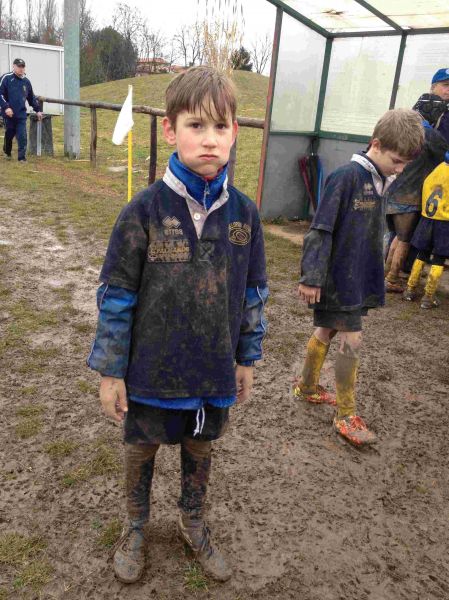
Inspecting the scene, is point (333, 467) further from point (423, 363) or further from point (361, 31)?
point (361, 31)

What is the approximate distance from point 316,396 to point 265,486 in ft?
2.79

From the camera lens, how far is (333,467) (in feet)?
8.80

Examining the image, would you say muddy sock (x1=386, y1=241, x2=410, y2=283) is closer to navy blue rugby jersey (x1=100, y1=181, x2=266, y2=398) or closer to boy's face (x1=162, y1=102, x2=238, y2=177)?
navy blue rugby jersey (x1=100, y1=181, x2=266, y2=398)

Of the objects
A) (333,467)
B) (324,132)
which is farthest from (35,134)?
(333,467)

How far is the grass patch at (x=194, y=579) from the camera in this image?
6.41 ft

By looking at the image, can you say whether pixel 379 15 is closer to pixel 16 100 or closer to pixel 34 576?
pixel 34 576

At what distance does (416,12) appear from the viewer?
5.84m

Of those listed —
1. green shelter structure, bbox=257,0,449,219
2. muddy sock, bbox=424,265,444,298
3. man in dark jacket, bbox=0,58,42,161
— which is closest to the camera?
muddy sock, bbox=424,265,444,298

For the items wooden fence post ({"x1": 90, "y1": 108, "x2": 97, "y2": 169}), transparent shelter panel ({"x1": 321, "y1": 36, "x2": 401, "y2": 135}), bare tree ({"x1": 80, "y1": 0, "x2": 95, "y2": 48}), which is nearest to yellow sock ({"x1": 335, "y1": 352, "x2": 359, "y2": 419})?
transparent shelter panel ({"x1": 321, "y1": 36, "x2": 401, "y2": 135})

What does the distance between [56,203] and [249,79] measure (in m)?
22.9

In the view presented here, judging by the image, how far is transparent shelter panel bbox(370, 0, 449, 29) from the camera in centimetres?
556

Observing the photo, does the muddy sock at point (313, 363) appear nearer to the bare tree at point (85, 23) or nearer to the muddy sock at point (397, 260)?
the muddy sock at point (397, 260)

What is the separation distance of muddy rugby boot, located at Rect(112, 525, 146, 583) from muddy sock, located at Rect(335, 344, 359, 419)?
52.2 inches

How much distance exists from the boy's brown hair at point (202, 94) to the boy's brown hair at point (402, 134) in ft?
3.80
